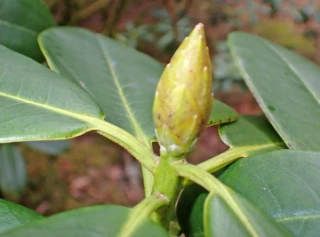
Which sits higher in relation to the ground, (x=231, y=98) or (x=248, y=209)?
(x=248, y=209)

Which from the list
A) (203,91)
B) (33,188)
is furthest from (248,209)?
(33,188)

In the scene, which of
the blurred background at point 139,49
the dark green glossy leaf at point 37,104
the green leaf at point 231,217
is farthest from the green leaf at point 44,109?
the blurred background at point 139,49

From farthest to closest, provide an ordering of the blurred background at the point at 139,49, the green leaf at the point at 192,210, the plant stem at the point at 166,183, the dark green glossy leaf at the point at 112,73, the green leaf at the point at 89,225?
1. the blurred background at the point at 139,49
2. the dark green glossy leaf at the point at 112,73
3. the green leaf at the point at 192,210
4. the plant stem at the point at 166,183
5. the green leaf at the point at 89,225

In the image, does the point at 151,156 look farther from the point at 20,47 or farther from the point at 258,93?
the point at 20,47

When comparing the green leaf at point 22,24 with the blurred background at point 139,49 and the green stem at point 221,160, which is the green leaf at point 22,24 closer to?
the green stem at point 221,160

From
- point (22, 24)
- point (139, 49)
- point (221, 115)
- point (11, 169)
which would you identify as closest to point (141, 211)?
point (221, 115)

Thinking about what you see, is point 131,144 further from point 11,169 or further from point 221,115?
point 11,169

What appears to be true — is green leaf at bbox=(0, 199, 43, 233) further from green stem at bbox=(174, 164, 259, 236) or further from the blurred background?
the blurred background
